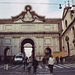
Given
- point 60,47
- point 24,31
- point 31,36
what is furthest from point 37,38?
point 60,47

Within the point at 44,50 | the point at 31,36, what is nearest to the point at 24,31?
the point at 31,36

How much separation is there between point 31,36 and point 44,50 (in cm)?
590

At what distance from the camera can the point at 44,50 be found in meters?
41.3

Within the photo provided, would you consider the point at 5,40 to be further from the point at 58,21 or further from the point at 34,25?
the point at 58,21

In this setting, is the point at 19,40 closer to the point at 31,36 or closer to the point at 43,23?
the point at 31,36

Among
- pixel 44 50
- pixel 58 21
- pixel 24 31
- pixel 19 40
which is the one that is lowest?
pixel 44 50

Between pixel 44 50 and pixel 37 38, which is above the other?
pixel 37 38

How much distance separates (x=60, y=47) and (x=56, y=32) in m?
4.82

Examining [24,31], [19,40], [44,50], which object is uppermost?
[24,31]

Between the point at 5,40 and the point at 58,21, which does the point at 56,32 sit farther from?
the point at 5,40

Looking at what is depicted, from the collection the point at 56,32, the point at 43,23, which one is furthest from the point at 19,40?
the point at 56,32

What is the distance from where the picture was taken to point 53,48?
4144cm

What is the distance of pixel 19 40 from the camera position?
4181cm

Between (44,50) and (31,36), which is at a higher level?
(31,36)
